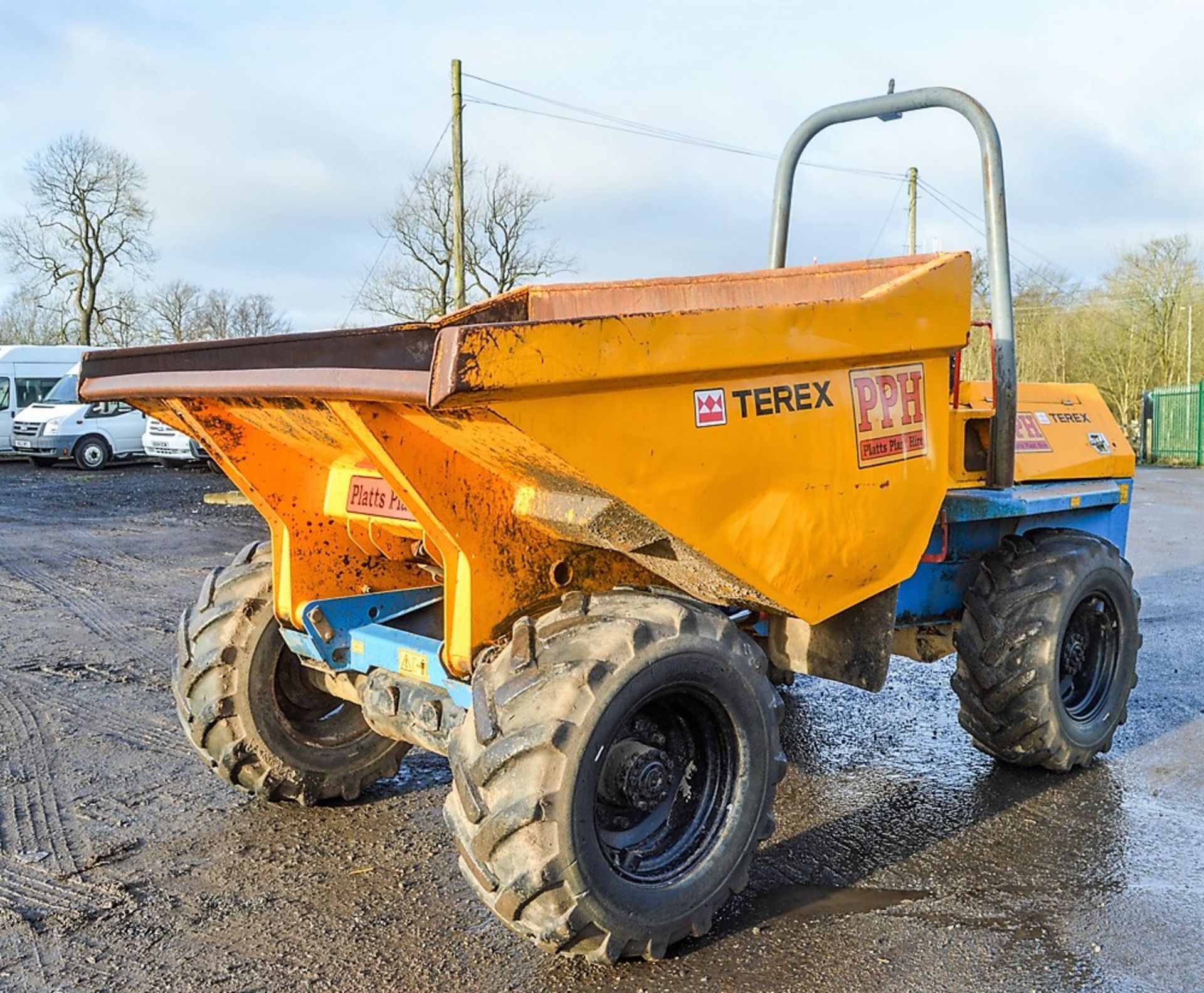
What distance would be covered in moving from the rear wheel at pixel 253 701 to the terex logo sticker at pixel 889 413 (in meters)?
2.21

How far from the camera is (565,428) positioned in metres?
2.80

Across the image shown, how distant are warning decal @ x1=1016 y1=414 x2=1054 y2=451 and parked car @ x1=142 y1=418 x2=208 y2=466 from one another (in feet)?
62.3

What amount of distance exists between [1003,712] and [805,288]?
1.89 metres

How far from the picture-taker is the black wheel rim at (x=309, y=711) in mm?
4320

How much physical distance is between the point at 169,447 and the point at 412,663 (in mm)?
20133

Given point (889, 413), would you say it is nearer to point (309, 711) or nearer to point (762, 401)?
point (762, 401)

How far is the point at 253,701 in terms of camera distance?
13.7 feet

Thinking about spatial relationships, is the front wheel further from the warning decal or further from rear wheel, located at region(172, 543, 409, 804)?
rear wheel, located at region(172, 543, 409, 804)

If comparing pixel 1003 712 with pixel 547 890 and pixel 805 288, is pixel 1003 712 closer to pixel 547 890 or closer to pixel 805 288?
pixel 805 288

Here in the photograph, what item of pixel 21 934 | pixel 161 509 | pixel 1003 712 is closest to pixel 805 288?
pixel 1003 712

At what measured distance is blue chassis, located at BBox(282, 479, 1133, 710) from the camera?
146 inches

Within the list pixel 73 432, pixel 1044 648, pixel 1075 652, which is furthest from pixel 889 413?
pixel 73 432

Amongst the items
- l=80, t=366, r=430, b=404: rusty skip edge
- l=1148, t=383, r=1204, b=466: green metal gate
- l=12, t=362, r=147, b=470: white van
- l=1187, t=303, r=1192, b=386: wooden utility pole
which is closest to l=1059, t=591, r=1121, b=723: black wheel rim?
l=80, t=366, r=430, b=404: rusty skip edge

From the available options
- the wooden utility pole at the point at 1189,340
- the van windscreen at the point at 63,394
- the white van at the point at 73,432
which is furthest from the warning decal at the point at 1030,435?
the wooden utility pole at the point at 1189,340
